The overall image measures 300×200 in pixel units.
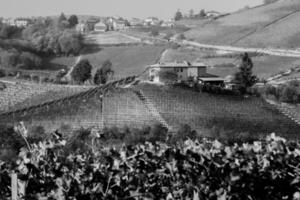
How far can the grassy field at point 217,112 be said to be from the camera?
145 ft

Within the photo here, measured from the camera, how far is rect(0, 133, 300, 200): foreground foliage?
9.55 m

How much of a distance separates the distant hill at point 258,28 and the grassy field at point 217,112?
95.5 ft

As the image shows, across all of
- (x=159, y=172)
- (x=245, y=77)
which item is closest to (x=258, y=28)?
(x=245, y=77)

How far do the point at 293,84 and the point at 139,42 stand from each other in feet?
155

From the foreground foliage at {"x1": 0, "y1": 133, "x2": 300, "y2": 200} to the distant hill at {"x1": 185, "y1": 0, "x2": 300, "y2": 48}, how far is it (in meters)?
67.3

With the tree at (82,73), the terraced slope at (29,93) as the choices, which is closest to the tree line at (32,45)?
the tree at (82,73)

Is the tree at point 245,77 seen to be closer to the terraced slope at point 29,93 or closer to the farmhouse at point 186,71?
the farmhouse at point 186,71

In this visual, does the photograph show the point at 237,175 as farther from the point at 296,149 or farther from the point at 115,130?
the point at 115,130

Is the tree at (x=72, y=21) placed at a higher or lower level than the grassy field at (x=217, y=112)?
higher

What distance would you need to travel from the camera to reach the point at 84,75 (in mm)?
66875

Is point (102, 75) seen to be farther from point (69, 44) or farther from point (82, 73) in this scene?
point (69, 44)

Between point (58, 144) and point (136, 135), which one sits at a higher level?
point (58, 144)

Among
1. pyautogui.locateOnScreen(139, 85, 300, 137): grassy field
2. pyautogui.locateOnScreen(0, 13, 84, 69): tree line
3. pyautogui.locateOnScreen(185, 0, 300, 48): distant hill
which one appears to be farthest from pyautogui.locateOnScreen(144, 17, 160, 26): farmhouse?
pyautogui.locateOnScreen(139, 85, 300, 137): grassy field

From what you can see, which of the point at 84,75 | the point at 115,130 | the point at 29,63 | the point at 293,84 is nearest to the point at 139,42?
the point at 29,63
